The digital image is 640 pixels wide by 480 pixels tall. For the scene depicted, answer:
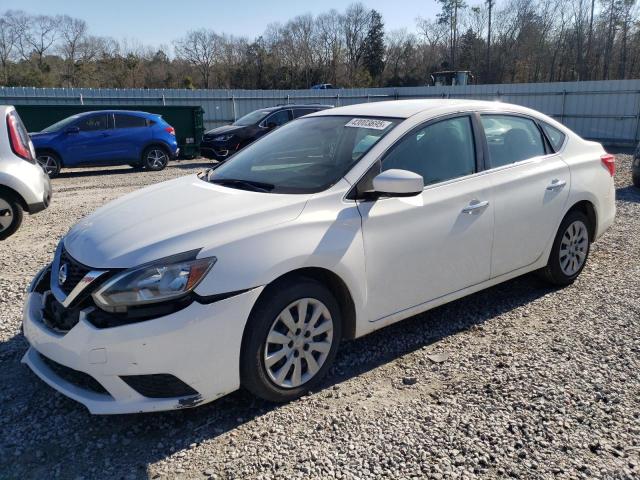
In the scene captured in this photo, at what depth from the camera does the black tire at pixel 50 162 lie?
1263 cm

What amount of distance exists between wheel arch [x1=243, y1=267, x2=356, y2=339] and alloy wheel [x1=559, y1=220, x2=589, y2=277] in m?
2.42

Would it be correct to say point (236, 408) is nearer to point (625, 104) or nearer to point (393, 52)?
point (625, 104)

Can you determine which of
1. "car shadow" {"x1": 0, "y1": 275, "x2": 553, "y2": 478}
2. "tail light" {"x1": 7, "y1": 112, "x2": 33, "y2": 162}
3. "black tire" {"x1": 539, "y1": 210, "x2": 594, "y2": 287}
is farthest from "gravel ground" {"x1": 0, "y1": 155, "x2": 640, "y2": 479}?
"tail light" {"x1": 7, "y1": 112, "x2": 33, "y2": 162}

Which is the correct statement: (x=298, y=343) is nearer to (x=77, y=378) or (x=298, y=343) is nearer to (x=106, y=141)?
(x=77, y=378)

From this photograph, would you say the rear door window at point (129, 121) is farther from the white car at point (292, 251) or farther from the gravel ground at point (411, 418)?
the white car at point (292, 251)

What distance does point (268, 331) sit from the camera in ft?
9.43

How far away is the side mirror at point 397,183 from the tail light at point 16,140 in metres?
5.66

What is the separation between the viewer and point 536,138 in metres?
4.57

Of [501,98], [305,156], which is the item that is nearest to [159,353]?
[305,156]

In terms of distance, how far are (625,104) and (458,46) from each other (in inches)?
2036

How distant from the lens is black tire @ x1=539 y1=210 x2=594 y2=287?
183 inches

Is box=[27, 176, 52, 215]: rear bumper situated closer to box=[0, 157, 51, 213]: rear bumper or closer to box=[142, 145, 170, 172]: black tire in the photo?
box=[0, 157, 51, 213]: rear bumper

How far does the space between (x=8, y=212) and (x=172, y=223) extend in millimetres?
5054

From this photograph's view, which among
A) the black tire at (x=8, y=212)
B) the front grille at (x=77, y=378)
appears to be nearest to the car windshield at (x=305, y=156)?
the front grille at (x=77, y=378)
